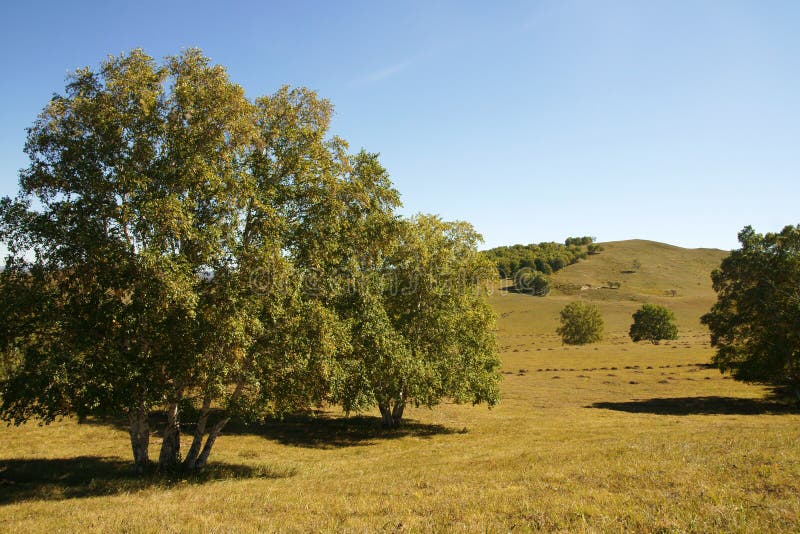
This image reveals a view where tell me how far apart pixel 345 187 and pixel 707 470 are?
59.6 ft

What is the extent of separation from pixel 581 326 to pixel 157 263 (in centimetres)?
13232

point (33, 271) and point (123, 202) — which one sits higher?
point (123, 202)

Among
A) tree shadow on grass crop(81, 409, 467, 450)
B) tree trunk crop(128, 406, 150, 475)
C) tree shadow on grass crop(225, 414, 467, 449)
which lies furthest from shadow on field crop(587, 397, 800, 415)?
tree trunk crop(128, 406, 150, 475)

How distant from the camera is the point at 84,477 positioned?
22.8 meters

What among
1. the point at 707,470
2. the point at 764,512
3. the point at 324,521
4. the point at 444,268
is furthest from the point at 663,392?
the point at 324,521

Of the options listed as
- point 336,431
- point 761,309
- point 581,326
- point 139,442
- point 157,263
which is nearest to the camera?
point 157,263

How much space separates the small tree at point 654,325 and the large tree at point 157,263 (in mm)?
135055

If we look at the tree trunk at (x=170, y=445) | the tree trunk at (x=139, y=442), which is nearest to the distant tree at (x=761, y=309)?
the tree trunk at (x=170, y=445)

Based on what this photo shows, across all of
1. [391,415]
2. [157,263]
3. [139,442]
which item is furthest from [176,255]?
[391,415]

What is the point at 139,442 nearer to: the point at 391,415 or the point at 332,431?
the point at 332,431

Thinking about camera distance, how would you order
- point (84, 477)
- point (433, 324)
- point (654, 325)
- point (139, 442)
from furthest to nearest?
point (654, 325) < point (433, 324) < point (84, 477) < point (139, 442)

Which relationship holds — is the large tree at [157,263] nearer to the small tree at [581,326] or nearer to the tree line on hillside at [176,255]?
the tree line on hillside at [176,255]

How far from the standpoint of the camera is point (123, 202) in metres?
20.0

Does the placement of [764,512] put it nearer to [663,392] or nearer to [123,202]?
[123,202]
